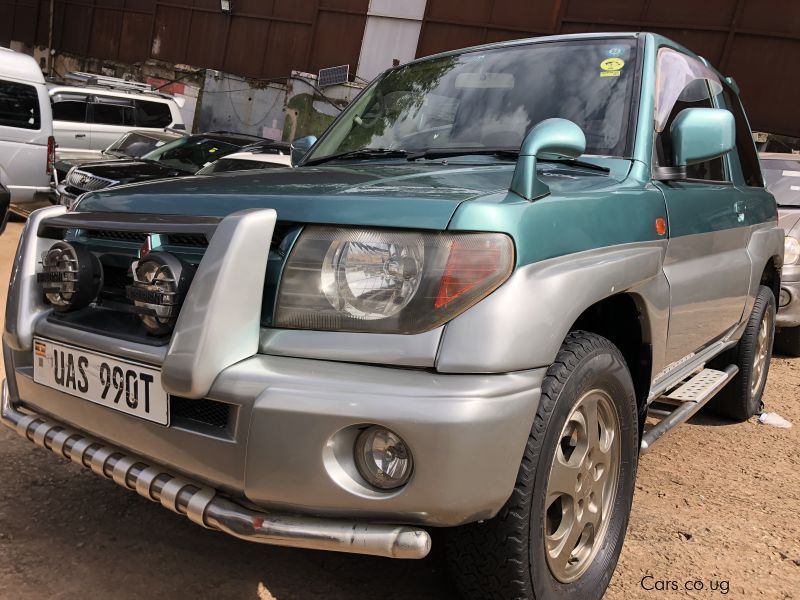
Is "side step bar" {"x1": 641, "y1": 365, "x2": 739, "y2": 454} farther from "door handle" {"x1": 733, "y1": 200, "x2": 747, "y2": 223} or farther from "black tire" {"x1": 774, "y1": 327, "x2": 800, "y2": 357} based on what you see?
"black tire" {"x1": 774, "y1": 327, "x2": 800, "y2": 357}

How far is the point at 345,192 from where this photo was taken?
72.4 inches

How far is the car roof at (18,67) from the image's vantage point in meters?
8.41

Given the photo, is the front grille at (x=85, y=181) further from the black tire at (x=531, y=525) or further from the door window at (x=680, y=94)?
the black tire at (x=531, y=525)

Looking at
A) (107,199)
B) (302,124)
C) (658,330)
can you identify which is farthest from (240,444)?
(302,124)

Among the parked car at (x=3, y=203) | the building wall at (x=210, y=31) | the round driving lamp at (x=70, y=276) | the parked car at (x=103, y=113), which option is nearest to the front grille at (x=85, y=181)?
the parked car at (x=3, y=203)

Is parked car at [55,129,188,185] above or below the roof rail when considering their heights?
below

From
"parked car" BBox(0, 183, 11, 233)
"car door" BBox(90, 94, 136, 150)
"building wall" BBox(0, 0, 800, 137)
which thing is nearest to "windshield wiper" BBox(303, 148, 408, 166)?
"parked car" BBox(0, 183, 11, 233)

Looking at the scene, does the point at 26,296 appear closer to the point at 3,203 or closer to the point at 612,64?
the point at 612,64

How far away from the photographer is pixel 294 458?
1.62 m

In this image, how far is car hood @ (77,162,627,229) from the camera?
172 cm

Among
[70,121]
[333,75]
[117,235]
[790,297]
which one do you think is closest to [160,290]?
[117,235]

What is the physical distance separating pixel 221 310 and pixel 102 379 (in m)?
0.48

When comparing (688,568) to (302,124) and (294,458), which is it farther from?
(302,124)

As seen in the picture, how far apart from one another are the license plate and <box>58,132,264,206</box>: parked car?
5.34 m
